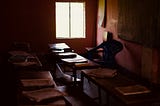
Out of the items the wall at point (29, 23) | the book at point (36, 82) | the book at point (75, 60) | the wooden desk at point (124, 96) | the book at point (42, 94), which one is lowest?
the wooden desk at point (124, 96)

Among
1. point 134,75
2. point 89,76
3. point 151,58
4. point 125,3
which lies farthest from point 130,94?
point 125,3

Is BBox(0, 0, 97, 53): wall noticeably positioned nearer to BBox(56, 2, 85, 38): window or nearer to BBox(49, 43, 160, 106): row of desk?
BBox(56, 2, 85, 38): window

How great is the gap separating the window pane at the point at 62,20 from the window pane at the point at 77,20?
0.50 ft

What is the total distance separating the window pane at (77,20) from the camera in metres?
8.14

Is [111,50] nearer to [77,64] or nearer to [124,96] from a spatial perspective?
[77,64]

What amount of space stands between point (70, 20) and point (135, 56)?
285 cm

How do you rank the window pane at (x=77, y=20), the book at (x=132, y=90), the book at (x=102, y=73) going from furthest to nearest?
the window pane at (x=77, y=20), the book at (x=102, y=73), the book at (x=132, y=90)

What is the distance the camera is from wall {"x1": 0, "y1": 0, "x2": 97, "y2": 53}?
754cm

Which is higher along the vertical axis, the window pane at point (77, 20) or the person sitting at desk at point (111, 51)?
the window pane at point (77, 20)

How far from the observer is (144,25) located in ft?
17.7

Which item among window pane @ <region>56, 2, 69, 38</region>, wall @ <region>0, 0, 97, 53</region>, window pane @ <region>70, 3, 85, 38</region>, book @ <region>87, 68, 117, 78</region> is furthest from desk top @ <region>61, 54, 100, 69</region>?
window pane @ <region>70, 3, 85, 38</region>

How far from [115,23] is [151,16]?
1749 millimetres

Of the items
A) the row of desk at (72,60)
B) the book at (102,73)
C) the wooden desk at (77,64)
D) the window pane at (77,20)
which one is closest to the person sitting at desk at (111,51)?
the row of desk at (72,60)

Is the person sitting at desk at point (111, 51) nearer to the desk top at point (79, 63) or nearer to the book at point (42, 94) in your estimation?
the desk top at point (79, 63)
